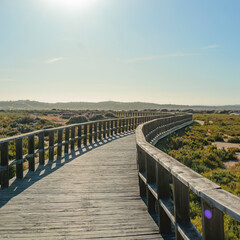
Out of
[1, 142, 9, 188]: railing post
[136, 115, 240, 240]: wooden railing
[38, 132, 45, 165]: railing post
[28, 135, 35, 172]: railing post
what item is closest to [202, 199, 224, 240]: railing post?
[136, 115, 240, 240]: wooden railing

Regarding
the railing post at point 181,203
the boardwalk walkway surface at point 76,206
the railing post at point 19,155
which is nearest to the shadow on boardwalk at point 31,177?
Result: the boardwalk walkway surface at point 76,206

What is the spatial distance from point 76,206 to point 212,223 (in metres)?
3.03

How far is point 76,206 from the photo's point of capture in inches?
175

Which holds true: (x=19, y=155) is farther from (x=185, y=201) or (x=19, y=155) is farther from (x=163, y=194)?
(x=185, y=201)

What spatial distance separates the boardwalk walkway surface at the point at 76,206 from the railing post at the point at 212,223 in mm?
1494

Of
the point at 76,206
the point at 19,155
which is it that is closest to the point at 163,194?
the point at 76,206

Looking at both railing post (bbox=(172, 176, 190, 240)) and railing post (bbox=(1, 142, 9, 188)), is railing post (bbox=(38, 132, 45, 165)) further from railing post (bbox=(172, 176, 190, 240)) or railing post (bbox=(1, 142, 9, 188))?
railing post (bbox=(172, 176, 190, 240))

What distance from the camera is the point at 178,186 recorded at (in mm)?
2650

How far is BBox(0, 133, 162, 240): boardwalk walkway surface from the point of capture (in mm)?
3457

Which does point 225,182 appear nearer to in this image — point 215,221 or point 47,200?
point 47,200

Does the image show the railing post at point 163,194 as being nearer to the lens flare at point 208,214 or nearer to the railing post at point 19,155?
the lens flare at point 208,214

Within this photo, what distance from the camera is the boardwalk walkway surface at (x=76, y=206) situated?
3457mm

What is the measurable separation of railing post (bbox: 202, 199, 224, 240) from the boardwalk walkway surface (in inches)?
58.8

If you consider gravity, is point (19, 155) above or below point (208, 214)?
below
